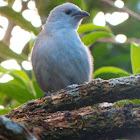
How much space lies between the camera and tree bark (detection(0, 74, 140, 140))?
2512mm

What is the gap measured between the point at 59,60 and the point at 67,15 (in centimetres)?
126

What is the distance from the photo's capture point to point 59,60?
416 cm

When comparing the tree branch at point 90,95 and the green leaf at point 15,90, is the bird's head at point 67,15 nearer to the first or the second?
the green leaf at point 15,90

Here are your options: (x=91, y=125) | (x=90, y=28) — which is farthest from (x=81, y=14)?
(x=91, y=125)

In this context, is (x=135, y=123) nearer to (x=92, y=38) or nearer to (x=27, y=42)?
(x=92, y=38)

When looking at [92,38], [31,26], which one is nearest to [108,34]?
[92,38]

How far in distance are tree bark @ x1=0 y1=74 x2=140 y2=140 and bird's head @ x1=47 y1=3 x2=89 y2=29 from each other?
7.25 feet

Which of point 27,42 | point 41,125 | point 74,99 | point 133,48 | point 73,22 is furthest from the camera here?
point 27,42

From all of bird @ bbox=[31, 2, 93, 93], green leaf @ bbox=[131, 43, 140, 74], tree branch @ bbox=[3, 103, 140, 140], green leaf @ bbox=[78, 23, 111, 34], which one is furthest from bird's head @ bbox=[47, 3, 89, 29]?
tree branch @ bbox=[3, 103, 140, 140]

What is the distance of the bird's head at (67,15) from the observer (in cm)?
498

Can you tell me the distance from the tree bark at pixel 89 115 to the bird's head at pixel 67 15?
2.21m

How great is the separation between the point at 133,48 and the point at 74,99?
59.6 inches

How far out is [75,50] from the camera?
429cm

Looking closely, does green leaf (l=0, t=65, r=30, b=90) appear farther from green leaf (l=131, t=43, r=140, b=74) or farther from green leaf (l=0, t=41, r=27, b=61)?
green leaf (l=131, t=43, r=140, b=74)
